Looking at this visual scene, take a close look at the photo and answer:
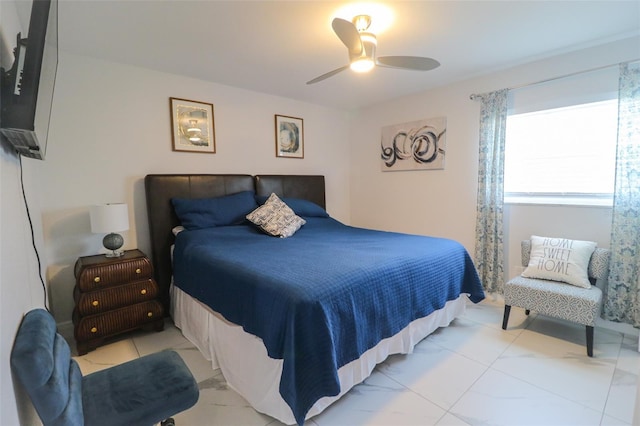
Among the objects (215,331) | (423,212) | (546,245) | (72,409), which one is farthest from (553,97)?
(72,409)

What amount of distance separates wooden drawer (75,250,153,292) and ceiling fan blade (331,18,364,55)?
7.69 ft

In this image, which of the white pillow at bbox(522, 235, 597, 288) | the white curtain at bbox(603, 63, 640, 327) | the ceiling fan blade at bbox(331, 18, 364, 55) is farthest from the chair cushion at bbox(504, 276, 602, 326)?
Answer: the ceiling fan blade at bbox(331, 18, 364, 55)

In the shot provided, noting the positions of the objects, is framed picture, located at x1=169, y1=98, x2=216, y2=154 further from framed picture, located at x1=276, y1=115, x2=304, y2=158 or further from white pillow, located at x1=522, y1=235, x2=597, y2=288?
white pillow, located at x1=522, y1=235, x2=597, y2=288

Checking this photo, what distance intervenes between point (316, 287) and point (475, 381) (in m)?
1.32

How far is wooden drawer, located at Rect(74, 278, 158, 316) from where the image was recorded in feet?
7.47

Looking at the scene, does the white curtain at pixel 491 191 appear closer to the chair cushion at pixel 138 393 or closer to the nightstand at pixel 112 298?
the chair cushion at pixel 138 393

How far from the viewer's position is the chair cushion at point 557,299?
87.3 inches

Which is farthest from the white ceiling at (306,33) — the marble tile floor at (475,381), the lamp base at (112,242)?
the marble tile floor at (475,381)

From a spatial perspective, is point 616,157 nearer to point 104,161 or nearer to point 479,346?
point 479,346

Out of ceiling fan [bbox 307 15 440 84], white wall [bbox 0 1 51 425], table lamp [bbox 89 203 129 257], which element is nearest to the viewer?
white wall [bbox 0 1 51 425]

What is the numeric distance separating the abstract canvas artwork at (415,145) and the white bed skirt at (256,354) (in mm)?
1868

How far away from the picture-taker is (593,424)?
158 cm

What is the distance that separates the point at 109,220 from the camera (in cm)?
239

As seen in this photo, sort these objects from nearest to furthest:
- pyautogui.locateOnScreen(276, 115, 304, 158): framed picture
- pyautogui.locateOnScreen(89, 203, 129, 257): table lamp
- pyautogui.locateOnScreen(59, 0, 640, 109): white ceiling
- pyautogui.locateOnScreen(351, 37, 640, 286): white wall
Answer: pyautogui.locateOnScreen(59, 0, 640, 109): white ceiling < pyautogui.locateOnScreen(89, 203, 129, 257): table lamp < pyautogui.locateOnScreen(351, 37, 640, 286): white wall < pyautogui.locateOnScreen(276, 115, 304, 158): framed picture
